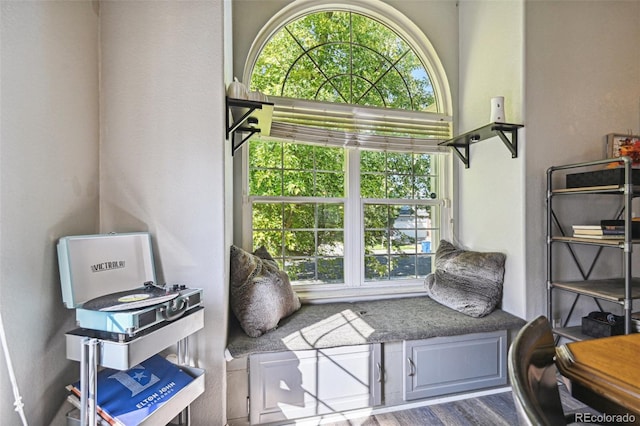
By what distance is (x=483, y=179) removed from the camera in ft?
8.21

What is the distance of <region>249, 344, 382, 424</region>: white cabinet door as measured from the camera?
1692mm

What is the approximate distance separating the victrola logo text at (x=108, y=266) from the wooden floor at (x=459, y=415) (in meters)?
1.45

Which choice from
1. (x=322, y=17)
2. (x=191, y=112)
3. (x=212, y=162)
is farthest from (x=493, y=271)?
(x=322, y=17)

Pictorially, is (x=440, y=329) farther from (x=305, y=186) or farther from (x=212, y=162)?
(x=212, y=162)

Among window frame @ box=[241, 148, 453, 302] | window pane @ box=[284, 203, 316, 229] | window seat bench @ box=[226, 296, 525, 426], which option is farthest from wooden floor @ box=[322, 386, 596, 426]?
window pane @ box=[284, 203, 316, 229]

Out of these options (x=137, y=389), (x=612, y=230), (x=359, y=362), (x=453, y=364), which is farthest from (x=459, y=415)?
(x=137, y=389)

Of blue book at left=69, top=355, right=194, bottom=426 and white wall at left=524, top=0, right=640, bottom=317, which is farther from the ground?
white wall at left=524, top=0, right=640, bottom=317

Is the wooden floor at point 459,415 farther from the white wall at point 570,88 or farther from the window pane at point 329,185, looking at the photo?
the window pane at point 329,185

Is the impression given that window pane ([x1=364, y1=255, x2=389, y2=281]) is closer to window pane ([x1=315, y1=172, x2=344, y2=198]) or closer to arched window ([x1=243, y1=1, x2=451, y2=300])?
arched window ([x1=243, y1=1, x2=451, y2=300])

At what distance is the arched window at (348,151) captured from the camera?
241 centimetres

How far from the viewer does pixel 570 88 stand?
2287mm

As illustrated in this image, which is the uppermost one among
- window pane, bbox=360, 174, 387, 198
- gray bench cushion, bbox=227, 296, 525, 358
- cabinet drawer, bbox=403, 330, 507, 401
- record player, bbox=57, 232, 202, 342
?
window pane, bbox=360, 174, 387, 198

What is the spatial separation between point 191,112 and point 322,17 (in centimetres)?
164

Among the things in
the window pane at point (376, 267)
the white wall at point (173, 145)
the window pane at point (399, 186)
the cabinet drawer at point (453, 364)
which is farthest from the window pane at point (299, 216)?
the cabinet drawer at point (453, 364)
